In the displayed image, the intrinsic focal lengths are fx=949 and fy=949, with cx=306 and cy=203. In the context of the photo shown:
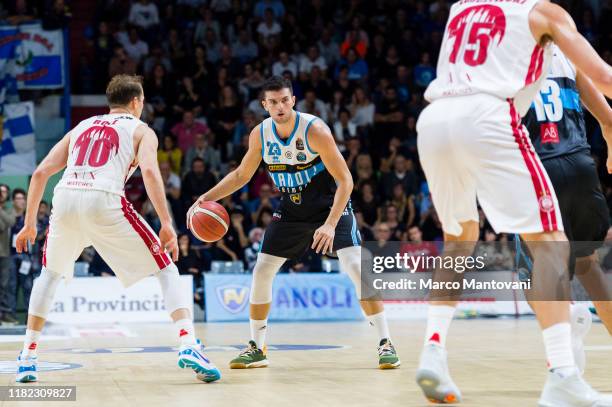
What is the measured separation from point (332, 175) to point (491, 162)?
2875 millimetres

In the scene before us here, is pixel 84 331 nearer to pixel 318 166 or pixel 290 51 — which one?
pixel 318 166

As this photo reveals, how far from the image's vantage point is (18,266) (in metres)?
13.0

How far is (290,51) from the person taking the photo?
18.0m

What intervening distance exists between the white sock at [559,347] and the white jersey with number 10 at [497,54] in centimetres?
103

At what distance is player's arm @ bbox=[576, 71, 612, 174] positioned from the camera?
5031 millimetres

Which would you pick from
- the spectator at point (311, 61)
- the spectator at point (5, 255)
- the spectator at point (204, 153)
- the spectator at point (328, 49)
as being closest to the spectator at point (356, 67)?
the spectator at point (311, 61)

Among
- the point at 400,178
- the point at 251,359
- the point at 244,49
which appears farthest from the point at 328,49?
the point at 251,359

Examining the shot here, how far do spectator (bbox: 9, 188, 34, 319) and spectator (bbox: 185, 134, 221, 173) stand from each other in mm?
3333

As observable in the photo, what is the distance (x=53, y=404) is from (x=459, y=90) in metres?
2.59

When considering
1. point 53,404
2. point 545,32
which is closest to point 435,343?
point 545,32

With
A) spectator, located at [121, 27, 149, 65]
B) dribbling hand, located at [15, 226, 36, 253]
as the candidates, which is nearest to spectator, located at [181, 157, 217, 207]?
spectator, located at [121, 27, 149, 65]

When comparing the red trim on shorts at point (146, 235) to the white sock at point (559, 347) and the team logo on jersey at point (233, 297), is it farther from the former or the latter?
the team logo on jersey at point (233, 297)

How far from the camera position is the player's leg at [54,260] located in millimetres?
5902

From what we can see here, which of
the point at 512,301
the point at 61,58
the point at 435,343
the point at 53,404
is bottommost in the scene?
the point at 512,301
